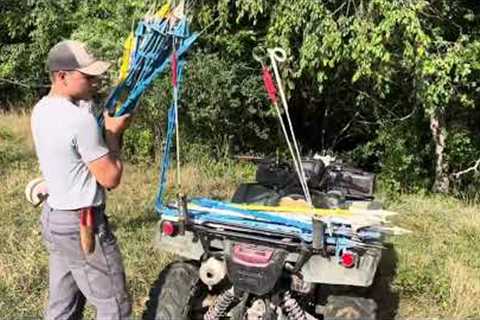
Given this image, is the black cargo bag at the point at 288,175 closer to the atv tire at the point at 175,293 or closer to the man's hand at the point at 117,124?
the atv tire at the point at 175,293

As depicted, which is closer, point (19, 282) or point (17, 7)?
point (19, 282)

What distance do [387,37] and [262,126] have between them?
14.1ft

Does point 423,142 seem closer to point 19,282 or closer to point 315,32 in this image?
point 315,32

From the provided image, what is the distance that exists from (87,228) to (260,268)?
1057mm

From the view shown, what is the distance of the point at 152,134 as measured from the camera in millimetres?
11453

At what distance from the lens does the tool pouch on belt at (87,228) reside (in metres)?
3.94

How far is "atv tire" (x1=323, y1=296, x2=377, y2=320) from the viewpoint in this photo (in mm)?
4480

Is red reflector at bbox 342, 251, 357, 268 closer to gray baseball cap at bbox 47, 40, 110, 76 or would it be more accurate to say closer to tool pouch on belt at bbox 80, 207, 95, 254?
tool pouch on belt at bbox 80, 207, 95, 254

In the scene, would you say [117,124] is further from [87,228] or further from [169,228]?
[169,228]

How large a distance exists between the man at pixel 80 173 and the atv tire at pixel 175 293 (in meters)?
0.69

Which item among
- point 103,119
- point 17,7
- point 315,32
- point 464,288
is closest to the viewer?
point 103,119

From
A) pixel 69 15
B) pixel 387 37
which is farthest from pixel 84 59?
pixel 69 15

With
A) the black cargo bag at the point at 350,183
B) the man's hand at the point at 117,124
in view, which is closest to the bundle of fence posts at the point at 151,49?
the man's hand at the point at 117,124

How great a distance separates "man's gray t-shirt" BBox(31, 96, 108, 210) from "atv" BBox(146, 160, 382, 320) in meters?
0.89
